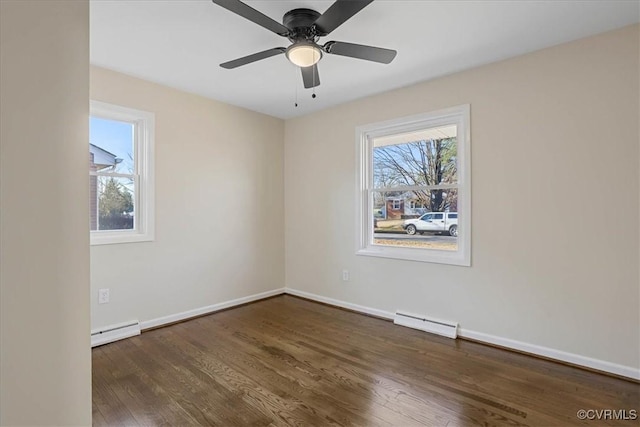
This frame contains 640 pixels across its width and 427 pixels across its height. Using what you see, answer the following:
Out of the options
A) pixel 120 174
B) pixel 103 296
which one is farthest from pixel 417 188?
pixel 103 296

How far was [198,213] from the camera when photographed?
3.73 m

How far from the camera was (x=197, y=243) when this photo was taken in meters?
3.73

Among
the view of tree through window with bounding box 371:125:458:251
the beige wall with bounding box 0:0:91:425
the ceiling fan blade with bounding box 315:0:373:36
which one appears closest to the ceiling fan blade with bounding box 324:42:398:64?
the ceiling fan blade with bounding box 315:0:373:36

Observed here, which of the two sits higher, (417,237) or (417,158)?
(417,158)

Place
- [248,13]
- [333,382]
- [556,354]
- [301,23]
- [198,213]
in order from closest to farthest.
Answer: [248,13], [301,23], [333,382], [556,354], [198,213]

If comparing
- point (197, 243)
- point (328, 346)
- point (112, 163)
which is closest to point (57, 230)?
point (328, 346)

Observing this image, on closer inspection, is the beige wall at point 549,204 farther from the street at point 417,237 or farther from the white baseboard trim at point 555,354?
the street at point 417,237

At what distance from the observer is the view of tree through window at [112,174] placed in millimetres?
3060

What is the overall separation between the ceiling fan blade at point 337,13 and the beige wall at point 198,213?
7.03ft

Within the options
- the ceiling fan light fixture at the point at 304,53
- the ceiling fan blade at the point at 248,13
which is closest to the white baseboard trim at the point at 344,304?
the ceiling fan light fixture at the point at 304,53

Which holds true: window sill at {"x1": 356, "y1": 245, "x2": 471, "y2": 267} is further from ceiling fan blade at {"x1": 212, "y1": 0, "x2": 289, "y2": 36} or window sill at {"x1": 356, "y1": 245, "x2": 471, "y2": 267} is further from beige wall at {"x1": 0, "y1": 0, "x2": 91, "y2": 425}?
beige wall at {"x1": 0, "y1": 0, "x2": 91, "y2": 425}

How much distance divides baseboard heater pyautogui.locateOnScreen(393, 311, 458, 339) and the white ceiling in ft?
8.02

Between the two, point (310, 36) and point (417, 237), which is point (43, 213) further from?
point (417, 237)

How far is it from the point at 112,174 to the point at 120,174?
2.8 inches
